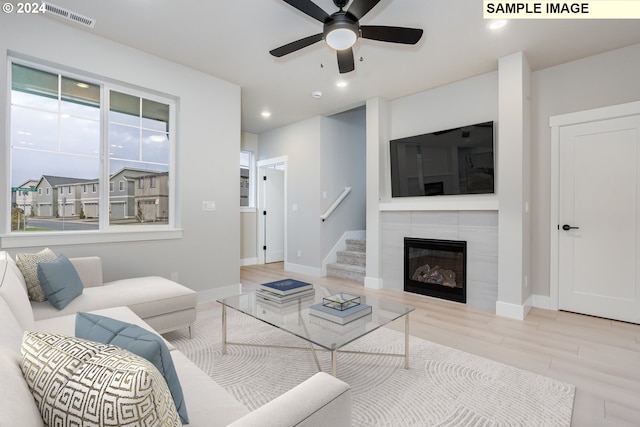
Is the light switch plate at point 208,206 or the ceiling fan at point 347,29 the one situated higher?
the ceiling fan at point 347,29

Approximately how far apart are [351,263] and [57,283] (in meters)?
3.87

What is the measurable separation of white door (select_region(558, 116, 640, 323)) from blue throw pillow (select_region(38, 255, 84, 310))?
4493 mm

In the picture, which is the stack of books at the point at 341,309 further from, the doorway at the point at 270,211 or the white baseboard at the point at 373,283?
the doorway at the point at 270,211

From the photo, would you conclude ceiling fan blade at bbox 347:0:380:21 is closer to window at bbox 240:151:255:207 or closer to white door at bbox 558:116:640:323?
white door at bbox 558:116:640:323

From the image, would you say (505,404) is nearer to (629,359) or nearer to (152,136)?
(629,359)

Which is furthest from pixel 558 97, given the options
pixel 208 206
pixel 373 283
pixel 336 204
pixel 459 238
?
pixel 208 206

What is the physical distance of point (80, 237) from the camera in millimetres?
2877

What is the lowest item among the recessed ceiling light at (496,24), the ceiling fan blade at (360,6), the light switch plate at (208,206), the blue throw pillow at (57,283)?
the blue throw pillow at (57,283)

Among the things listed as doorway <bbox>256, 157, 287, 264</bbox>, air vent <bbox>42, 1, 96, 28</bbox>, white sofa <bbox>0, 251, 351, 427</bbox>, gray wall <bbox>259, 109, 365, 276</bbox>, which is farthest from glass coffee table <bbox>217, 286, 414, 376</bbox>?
doorway <bbox>256, 157, 287, 264</bbox>

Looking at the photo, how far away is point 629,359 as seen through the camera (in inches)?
91.7

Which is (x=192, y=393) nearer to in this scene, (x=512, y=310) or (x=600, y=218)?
(x=512, y=310)

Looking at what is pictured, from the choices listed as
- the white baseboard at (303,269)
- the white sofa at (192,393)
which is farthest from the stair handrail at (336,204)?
the white sofa at (192,393)

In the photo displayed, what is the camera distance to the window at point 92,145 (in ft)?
9.02

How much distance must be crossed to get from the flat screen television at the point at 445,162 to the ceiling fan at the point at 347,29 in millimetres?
1712
